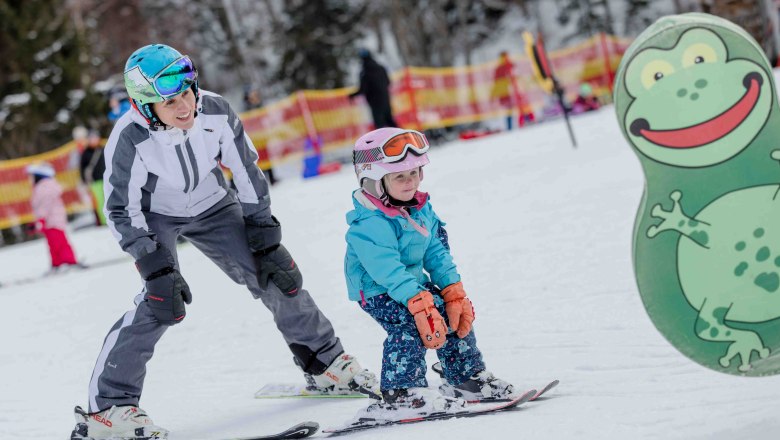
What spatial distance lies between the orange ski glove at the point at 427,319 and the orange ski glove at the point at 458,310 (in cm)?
16

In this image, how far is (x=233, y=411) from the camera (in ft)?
15.1

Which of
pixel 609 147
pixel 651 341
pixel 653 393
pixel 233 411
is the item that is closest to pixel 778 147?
pixel 653 393

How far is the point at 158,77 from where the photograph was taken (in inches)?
152

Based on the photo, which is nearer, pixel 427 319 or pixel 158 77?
pixel 427 319

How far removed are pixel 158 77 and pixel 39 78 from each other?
928 inches

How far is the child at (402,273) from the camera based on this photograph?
11.8 feet

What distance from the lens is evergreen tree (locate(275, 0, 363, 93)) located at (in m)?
31.2

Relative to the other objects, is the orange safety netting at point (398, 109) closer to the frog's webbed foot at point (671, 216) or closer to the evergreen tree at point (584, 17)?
the evergreen tree at point (584, 17)

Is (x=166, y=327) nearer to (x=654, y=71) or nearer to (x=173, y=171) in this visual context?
(x=173, y=171)

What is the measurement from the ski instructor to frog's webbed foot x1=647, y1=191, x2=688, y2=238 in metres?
1.87

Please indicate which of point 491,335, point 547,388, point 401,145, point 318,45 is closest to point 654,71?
point 401,145

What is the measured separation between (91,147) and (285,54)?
59.5ft

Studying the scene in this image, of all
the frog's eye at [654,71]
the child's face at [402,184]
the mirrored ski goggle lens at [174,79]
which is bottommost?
the child's face at [402,184]

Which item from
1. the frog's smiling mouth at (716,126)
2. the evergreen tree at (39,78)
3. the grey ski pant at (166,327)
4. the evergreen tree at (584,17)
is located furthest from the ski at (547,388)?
the evergreen tree at (584,17)
